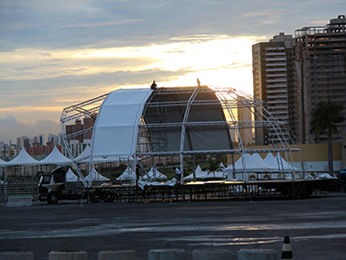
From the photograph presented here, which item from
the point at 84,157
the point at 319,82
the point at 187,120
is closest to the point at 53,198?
the point at 84,157

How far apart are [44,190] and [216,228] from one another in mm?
33806

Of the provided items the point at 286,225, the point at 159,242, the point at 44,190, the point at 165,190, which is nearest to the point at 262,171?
the point at 165,190

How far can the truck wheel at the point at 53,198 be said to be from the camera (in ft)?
194

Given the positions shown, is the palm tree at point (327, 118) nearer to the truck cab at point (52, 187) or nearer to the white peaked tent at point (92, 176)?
the white peaked tent at point (92, 176)

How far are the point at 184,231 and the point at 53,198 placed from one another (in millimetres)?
32714

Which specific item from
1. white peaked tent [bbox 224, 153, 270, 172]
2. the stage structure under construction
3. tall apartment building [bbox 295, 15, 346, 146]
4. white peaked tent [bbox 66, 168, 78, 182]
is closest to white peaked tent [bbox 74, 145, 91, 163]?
the stage structure under construction

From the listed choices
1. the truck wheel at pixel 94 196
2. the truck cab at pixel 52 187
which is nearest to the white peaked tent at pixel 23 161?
the truck cab at pixel 52 187

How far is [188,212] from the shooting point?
39.9 meters

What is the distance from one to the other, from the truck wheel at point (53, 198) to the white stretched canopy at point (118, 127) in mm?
3637

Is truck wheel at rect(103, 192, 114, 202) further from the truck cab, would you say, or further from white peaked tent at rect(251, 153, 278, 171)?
white peaked tent at rect(251, 153, 278, 171)

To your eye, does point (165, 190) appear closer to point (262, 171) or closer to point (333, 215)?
point (262, 171)

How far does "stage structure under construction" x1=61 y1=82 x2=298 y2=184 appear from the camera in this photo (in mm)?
58250

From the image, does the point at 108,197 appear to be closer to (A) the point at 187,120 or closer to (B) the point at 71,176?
(A) the point at 187,120

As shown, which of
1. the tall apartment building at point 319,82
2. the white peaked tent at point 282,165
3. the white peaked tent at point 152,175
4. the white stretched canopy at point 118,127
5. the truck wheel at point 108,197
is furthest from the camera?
the tall apartment building at point 319,82
